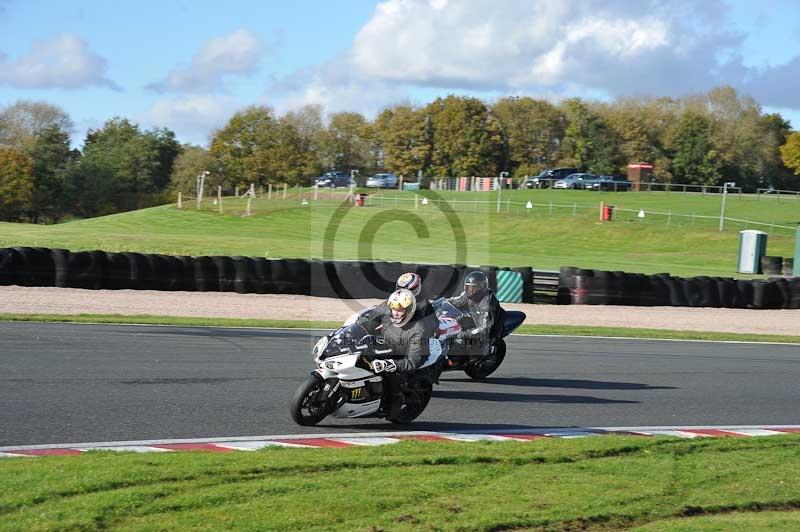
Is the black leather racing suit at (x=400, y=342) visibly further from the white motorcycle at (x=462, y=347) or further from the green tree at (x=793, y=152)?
the green tree at (x=793, y=152)

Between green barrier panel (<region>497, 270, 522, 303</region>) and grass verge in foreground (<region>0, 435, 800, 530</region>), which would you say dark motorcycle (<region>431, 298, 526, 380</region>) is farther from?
green barrier panel (<region>497, 270, 522, 303</region>)

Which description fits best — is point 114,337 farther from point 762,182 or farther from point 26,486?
point 762,182

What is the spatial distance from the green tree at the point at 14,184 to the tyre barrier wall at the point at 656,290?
2199 inches

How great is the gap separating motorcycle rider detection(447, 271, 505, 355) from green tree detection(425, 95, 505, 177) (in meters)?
75.4

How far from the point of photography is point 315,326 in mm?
19219

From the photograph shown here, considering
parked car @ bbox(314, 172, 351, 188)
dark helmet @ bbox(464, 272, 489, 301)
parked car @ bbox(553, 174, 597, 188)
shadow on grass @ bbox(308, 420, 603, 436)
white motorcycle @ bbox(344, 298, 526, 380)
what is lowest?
shadow on grass @ bbox(308, 420, 603, 436)

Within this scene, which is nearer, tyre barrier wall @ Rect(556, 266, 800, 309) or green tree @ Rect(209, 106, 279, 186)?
tyre barrier wall @ Rect(556, 266, 800, 309)

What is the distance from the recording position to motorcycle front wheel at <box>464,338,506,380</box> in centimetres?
1282

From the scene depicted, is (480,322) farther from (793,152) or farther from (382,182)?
(793,152)

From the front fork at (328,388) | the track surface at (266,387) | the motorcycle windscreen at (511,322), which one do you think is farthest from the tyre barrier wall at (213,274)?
the front fork at (328,388)

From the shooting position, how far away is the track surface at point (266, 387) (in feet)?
30.1

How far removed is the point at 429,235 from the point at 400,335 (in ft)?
132

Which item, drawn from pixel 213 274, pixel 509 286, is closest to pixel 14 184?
pixel 213 274

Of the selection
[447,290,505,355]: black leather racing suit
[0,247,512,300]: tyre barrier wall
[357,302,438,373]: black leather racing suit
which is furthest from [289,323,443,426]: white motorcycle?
[0,247,512,300]: tyre barrier wall
